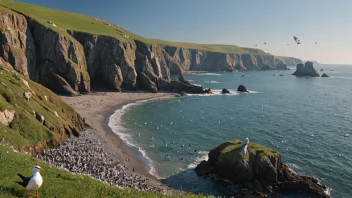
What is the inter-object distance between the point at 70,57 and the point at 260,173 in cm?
8270

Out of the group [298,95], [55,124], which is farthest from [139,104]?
[298,95]

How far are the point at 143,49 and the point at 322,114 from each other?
8476cm

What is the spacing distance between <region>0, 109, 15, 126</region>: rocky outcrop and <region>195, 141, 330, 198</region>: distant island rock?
27.2 metres

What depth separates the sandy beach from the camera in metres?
47.7

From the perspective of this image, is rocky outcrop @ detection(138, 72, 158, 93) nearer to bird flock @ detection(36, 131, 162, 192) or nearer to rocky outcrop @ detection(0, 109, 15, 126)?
bird flock @ detection(36, 131, 162, 192)

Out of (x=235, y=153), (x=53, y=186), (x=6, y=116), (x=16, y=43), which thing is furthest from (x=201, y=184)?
(x=16, y=43)

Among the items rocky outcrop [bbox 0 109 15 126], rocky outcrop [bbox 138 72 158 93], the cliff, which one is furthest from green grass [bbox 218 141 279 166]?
rocky outcrop [bbox 138 72 158 93]

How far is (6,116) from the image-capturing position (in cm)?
3794

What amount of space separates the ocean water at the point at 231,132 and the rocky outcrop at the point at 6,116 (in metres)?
21.5

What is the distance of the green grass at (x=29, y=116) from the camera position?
37.8 m

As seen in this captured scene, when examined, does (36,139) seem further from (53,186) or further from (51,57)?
(51,57)

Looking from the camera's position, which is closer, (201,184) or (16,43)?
(201,184)

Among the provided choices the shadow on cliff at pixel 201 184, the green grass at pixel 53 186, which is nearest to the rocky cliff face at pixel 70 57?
the shadow on cliff at pixel 201 184

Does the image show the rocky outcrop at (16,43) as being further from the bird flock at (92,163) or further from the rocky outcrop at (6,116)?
the rocky outcrop at (6,116)
